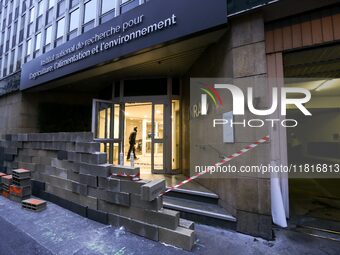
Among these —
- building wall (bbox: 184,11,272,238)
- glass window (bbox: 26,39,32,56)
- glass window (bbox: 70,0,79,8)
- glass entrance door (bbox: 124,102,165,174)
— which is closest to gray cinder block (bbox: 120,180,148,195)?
building wall (bbox: 184,11,272,238)

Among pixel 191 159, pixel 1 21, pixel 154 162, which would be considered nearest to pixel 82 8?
pixel 154 162

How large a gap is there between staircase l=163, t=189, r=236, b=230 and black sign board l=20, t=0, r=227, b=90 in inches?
138

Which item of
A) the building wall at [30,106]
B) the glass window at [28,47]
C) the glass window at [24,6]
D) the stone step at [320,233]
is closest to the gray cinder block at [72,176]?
the stone step at [320,233]

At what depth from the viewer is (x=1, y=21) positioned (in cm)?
1309

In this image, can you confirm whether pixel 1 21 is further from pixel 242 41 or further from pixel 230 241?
pixel 230 241

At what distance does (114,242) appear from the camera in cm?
318

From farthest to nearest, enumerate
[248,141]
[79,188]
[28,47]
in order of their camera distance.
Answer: [28,47], [79,188], [248,141]

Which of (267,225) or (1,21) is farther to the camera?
(1,21)

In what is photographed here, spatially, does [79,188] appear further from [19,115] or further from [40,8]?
[40,8]

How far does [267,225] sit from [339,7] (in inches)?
149

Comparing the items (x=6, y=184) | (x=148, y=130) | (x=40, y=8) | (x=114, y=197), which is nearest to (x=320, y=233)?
(x=114, y=197)

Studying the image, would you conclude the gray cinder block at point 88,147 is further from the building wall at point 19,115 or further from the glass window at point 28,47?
the glass window at point 28,47

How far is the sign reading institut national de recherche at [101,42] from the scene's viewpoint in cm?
466

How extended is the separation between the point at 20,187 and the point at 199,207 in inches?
180
